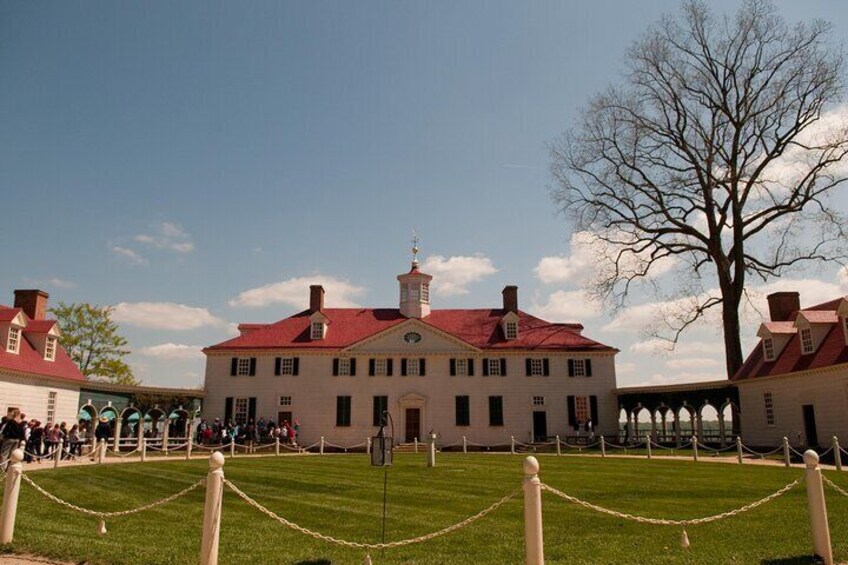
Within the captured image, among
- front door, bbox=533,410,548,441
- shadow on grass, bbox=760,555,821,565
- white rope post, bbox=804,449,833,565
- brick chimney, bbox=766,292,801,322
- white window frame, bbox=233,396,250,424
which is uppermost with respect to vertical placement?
brick chimney, bbox=766,292,801,322

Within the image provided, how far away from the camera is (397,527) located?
394 inches

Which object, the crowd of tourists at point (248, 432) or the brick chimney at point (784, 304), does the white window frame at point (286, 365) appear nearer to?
the crowd of tourists at point (248, 432)

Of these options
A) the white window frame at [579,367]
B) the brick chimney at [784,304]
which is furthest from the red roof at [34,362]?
the brick chimney at [784,304]

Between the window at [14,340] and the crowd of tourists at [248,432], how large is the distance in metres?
A: 10.0

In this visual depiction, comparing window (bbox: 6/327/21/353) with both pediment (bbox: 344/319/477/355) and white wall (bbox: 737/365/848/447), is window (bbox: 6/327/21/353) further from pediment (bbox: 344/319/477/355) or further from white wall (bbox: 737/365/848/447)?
white wall (bbox: 737/365/848/447)

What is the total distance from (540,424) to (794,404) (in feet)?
49.7

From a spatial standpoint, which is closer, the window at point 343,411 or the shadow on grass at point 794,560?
the shadow on grass at point 794,560

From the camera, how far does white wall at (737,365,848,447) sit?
85.3ft

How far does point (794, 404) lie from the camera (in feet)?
95.5

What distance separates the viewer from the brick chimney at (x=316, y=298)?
45.5 meters

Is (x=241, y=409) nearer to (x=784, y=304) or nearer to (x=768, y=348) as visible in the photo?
(x=768, y=348)

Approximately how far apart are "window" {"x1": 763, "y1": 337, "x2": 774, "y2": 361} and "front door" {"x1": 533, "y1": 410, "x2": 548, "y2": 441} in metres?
13.5

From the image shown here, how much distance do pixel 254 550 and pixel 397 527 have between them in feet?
7.80

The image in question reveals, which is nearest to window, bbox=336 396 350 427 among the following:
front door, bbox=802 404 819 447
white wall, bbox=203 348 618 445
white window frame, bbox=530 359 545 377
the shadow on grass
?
white wall, bbox=203 348 618 445
